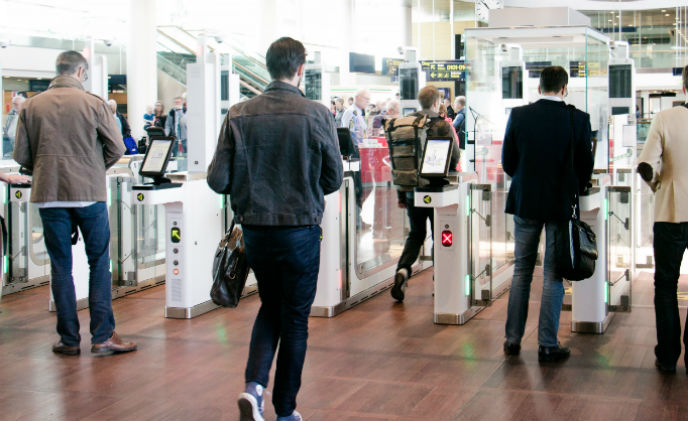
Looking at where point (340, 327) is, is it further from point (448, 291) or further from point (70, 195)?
point (70, 195)

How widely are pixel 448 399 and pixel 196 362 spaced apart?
4.67 feet

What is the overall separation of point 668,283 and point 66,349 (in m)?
3.16

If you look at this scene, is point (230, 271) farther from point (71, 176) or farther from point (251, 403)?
point (71, 176)

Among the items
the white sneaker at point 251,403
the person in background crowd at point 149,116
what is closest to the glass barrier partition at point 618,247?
the white sneaker at point 251,403

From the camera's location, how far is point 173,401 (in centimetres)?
387

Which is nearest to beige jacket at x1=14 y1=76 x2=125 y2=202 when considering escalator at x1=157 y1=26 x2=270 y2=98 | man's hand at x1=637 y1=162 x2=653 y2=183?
man's hand at x1=637 y1=162 x2=653 y2=183

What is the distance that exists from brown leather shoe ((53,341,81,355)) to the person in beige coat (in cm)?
306

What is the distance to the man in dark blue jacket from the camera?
3.14 metres

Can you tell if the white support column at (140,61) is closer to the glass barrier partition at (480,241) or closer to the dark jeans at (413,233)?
the dark jeans at (413,233)

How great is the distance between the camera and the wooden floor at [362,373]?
147 inches

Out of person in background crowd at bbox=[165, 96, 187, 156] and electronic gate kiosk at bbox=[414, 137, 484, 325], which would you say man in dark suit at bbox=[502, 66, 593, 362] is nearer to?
electronic gate kiosk at bbox=[414, 137, 484, 325]

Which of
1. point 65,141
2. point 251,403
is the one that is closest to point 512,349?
point 251,403

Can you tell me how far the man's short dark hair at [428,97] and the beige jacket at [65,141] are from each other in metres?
2.44

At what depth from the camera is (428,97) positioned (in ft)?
20.2
